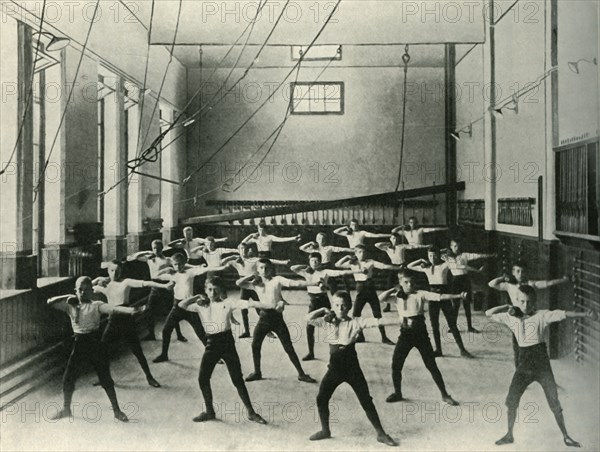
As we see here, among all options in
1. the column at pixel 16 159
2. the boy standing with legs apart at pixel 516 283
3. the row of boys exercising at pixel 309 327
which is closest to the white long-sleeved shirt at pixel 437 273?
the row of boys exercising at pixel 309 327

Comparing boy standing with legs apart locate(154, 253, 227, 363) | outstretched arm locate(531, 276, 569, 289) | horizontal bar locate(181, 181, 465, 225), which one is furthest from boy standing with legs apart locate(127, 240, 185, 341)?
outstretched arm locate(531, 276, 569, 289)

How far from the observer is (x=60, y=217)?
607 centimetres

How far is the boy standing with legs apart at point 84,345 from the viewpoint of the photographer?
460cm

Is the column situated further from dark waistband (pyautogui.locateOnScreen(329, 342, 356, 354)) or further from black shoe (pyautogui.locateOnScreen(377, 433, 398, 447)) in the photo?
black shoe (pyautogui.locateOnScreen(377, 433, 398, 447))

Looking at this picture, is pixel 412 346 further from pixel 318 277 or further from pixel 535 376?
pixel 318 277

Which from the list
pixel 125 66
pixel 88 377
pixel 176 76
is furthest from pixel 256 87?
pixel 88 377

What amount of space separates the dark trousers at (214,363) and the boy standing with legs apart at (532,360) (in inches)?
82.5

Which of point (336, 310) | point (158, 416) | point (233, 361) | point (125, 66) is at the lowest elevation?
point (158, 416)

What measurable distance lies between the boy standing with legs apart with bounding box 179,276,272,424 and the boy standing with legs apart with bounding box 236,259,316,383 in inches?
21.0

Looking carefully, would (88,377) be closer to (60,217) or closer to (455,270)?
(60,217)

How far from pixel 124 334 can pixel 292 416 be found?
5.86 ft

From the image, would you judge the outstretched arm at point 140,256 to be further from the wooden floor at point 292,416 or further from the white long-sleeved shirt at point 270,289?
the white long-sleeved shirt at point 270,289

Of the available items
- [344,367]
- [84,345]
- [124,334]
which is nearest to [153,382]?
[124,334]

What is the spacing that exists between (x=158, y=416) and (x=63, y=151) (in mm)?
3127
